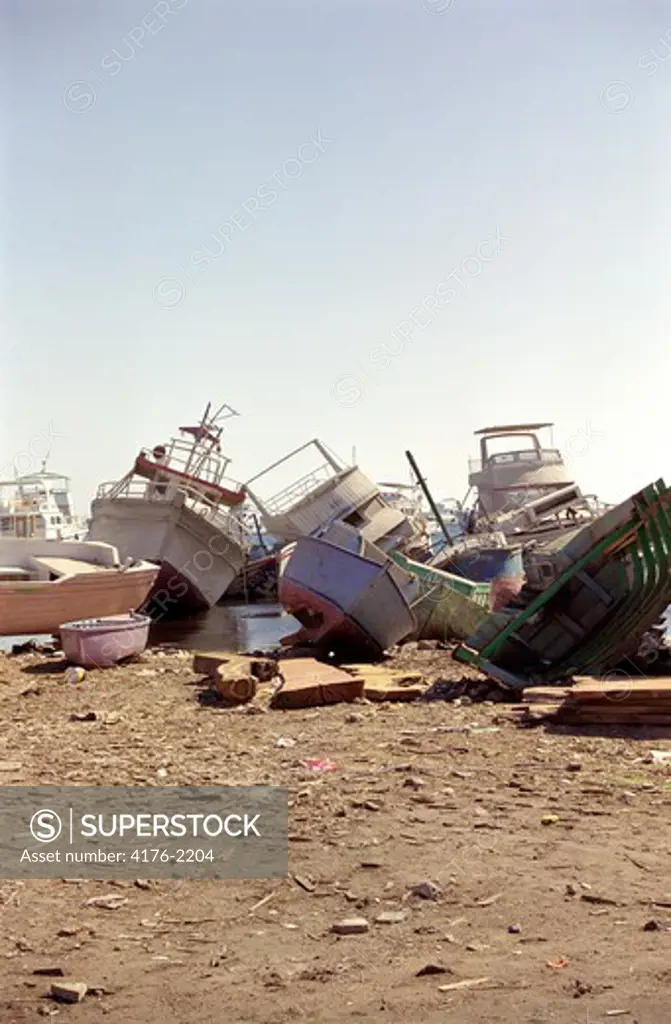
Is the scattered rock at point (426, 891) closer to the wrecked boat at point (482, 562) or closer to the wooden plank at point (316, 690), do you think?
the wooden plank at point (316, 690)

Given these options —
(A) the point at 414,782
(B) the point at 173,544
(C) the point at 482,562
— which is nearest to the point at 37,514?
(B) the point at 173,544

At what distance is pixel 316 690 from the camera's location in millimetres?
11180

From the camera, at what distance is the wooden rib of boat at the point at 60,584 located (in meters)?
23.2

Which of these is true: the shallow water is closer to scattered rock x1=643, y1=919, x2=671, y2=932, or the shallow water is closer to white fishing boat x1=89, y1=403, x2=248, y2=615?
white fishing boat x1=89, y1=403, x2=248, y2=615

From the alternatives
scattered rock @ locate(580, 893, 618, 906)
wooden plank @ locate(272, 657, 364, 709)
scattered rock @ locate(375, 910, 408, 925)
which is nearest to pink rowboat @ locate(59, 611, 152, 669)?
wooden plank @ locate(272, 657, 364, 709)

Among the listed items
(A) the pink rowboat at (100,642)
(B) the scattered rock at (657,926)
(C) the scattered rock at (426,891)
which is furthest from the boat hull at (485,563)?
(B) the scattered rock at (657,926)

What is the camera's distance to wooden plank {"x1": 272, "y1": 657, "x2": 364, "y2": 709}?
36.4 feet

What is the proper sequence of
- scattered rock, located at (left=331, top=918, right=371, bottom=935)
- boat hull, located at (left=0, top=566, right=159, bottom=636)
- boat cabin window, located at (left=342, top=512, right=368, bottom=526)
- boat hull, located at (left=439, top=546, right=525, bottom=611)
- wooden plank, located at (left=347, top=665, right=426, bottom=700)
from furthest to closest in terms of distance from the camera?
boat cabin window, located at (left=342, top=512, right=368, bottom=526) → boat hull, located at (left=439, top=546, right=525, bottom=611) → boat hull, located at (left=0, top=566, right=159, bottom=636) → wooden plank, located at (left=347, top=665, right=426, bottom=700) → scattered rock, located at (left=331, top=918, right=371, bottom=935)

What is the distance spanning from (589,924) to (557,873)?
747 millimetres

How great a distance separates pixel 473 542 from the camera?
96.1ft

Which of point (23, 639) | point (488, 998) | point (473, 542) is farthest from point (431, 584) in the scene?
point (488, 998)

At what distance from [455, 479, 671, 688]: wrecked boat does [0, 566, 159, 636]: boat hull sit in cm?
1281

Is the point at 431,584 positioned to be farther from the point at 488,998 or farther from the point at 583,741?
the point at 488,998

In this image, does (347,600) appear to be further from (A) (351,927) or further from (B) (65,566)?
(A) (351,927)
